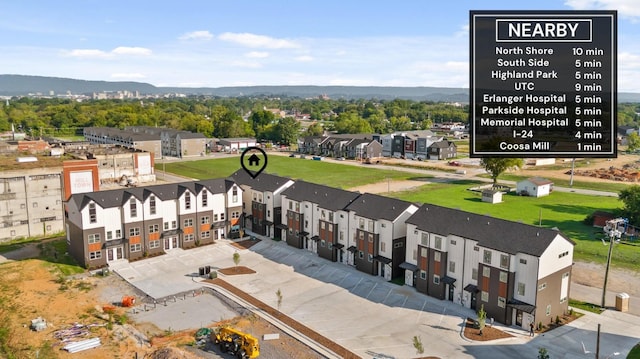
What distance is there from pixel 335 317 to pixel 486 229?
48.4ft

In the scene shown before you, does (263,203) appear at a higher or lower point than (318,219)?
higher

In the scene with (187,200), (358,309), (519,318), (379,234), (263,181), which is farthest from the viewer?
(263,181)

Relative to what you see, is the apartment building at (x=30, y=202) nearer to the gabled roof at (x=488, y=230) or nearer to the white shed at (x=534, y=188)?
the gabled roof at (x=488, y=230)

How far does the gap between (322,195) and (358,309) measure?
1770 centimetres

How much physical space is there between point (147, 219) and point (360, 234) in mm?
24045

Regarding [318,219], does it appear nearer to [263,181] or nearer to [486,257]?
[263,181]

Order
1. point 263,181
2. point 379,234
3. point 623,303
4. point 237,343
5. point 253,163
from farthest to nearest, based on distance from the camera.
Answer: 1. point 253,163
2. point 263,181
3. point 379,234
4. point 623,303
5. point 237,343

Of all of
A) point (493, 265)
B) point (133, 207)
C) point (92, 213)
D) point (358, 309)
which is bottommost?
point (358, 309)

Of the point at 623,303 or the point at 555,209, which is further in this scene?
the point at 555,209

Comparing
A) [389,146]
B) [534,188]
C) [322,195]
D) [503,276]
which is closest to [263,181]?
[322,195]

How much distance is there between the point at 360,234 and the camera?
49.5 meters

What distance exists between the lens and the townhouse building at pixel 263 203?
60.2 m

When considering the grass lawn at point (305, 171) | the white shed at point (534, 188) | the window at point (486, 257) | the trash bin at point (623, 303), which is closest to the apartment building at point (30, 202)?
the grass lawn at point (305, 171)

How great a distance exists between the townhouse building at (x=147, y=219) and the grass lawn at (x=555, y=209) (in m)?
35.6
